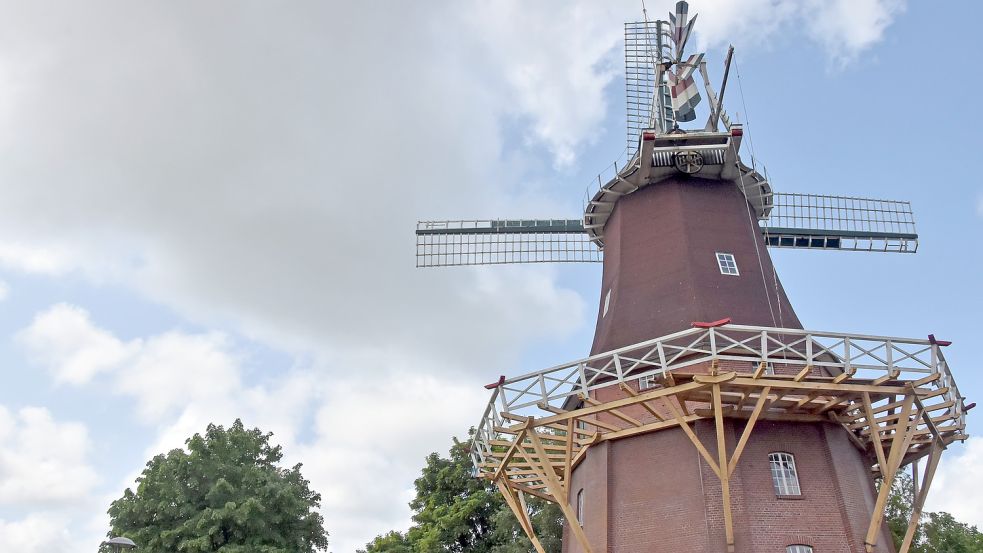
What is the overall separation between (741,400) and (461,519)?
18.9 m

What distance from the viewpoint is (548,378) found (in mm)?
16578

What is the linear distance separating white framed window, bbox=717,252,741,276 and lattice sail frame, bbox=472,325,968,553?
2.39m

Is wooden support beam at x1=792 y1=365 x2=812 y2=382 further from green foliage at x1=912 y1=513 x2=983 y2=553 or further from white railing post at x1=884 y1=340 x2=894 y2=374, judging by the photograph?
green foliage at x1=912 y1=513 x2=983 y2=553

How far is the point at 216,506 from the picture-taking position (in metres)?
27.6

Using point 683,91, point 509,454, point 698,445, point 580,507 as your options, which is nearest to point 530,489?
point 580,507

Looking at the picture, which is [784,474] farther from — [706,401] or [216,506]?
[216,506]

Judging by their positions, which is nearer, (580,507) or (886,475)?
(886,475)

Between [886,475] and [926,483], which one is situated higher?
[926,483]

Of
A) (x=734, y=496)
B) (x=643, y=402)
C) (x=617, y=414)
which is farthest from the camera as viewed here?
(x=617, y=414)

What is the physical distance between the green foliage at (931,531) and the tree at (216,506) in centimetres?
2335

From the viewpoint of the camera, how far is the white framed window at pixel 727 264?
19875mm

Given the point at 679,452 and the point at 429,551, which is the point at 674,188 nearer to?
the point at 679,452

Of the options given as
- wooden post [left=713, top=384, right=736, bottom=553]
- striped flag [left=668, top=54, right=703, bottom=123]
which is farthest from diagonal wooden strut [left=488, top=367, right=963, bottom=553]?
striped flag [left=668, top=54, right=703, bottom=123]

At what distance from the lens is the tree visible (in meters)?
26.4
